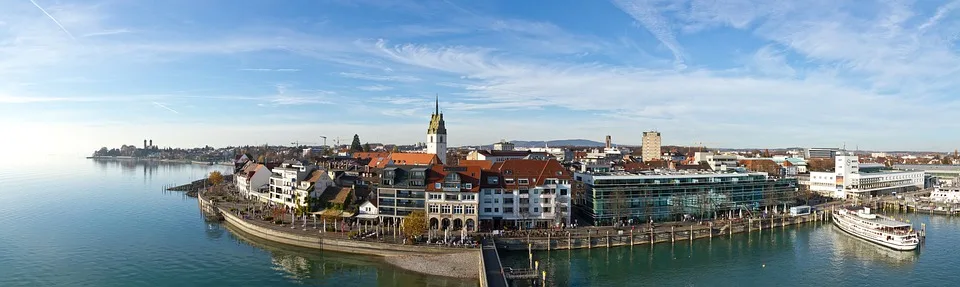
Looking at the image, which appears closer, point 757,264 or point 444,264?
point 444,264

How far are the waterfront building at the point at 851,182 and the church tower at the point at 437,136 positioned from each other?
60536 mm

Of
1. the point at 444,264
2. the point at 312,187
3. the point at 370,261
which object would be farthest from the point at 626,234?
the point at 312,187

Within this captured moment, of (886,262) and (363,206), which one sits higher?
(363,206)

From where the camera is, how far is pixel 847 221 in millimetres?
57500

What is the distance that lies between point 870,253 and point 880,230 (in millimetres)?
5209

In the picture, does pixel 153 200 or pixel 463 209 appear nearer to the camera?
pixel 463 209

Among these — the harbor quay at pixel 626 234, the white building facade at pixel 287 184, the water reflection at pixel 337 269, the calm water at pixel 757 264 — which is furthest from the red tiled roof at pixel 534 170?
the white building facade at pixel 287 184

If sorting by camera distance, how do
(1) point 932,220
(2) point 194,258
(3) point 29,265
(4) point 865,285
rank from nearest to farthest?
(4) point 865,285 < (3) point 29,265 < (2) point 194,258 < (1) point 932,220

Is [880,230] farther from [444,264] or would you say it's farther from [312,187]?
[312,187]

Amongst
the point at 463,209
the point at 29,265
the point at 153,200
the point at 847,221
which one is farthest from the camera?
the point at 153,200

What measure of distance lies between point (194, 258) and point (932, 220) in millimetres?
80479

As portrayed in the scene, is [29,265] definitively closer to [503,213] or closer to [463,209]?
[463,209]

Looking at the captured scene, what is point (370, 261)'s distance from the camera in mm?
42312

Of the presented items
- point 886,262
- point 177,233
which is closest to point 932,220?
point 886,262
